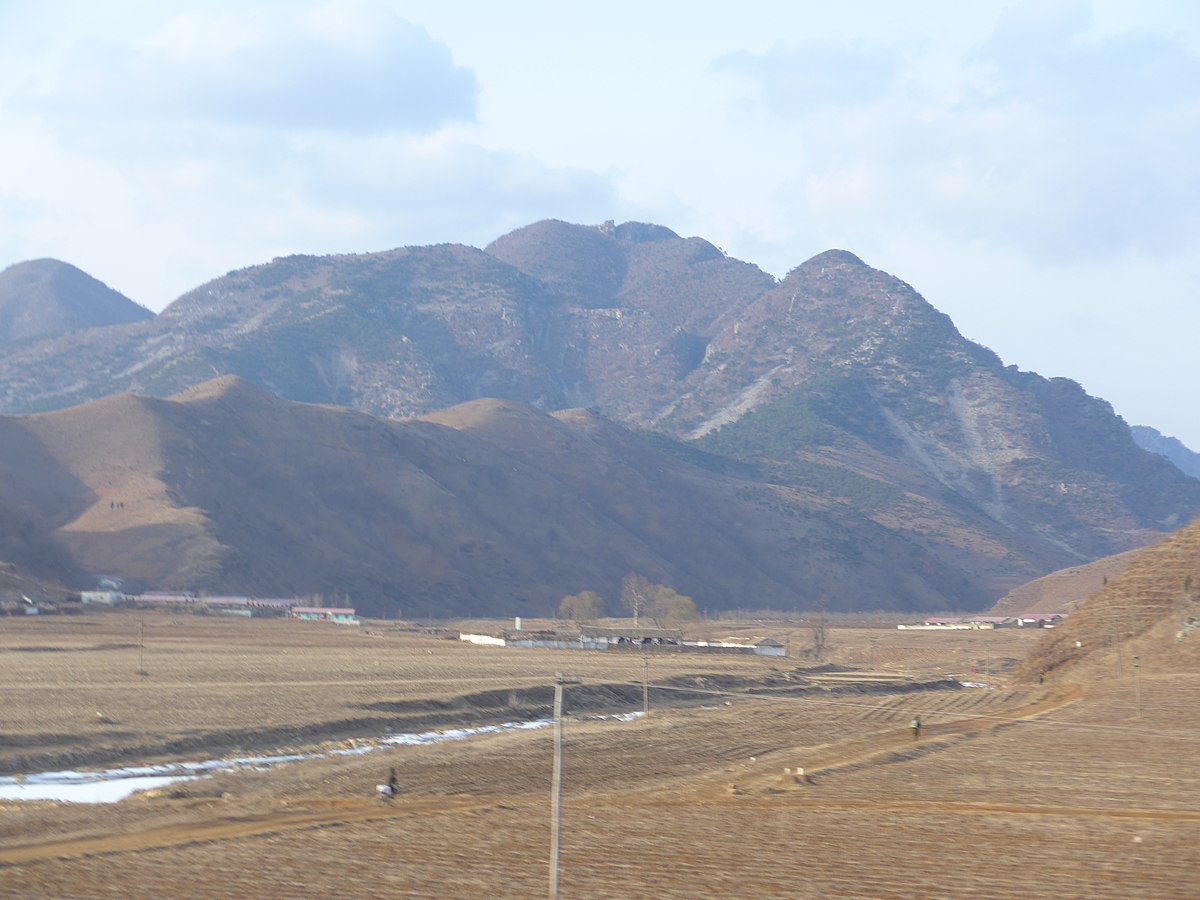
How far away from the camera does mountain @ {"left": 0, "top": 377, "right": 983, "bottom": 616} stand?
430 feet

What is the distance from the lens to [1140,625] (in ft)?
216

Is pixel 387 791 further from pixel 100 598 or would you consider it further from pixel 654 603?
pixel 654 603

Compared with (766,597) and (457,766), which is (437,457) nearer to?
(766,597)

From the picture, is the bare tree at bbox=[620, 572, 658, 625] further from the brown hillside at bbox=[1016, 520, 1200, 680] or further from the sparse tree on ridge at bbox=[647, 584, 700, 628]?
the brown hillside at bbox=[1016, 520, 1200, 680]

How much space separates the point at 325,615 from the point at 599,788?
80.5m

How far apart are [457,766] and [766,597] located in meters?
132

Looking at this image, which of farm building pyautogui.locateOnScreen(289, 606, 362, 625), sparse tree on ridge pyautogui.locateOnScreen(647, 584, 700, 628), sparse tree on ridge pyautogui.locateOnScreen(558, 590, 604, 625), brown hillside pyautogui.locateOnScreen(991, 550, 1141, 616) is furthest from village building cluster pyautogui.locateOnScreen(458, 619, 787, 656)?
brown hillside pyautogui.locateOnScreen(991, 550, 1141, 616)

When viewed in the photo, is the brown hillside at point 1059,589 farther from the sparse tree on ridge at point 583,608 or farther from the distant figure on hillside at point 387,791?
the distant figure on hillside at point 387,791

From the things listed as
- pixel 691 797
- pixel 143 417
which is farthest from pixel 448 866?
pixel 143 417

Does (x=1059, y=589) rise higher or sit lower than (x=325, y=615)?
higher

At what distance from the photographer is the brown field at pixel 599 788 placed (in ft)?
74.6

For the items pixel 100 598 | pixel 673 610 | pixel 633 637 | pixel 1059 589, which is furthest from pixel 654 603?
pixel 100 598

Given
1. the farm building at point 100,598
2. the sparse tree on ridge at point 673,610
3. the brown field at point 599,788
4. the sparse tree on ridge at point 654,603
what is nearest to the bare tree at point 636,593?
the sparse tree on ridge at point 654,603

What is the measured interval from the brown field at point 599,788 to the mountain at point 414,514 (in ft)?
220
